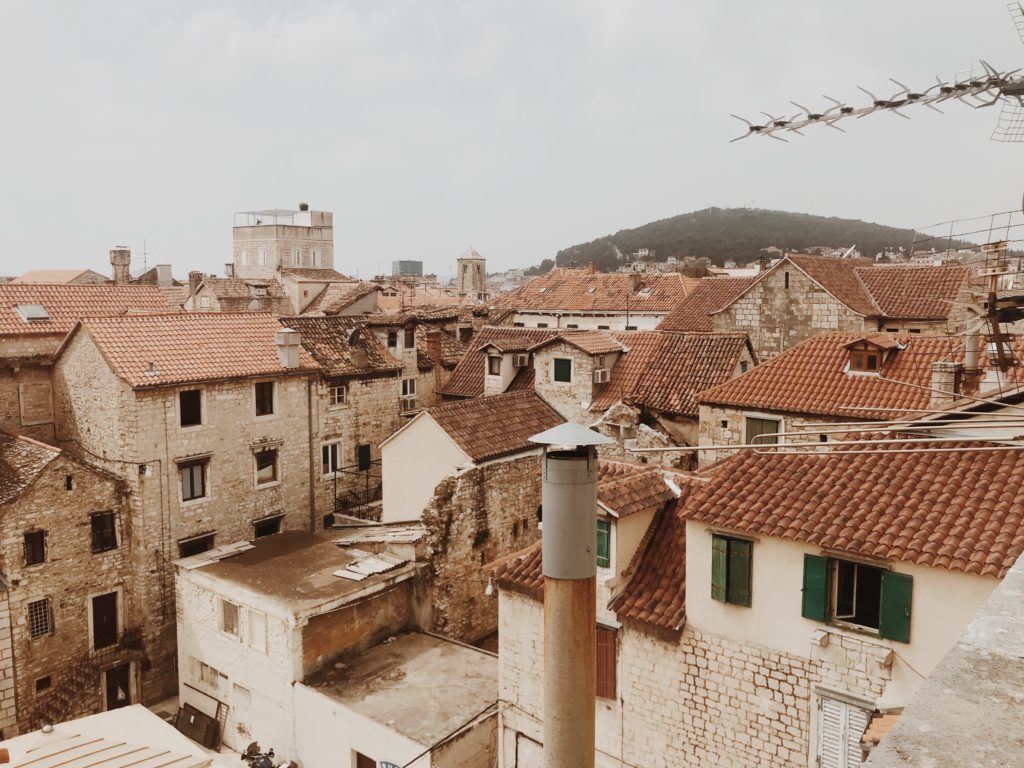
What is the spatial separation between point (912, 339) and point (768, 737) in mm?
14647

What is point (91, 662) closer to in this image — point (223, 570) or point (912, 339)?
point (223, 570)

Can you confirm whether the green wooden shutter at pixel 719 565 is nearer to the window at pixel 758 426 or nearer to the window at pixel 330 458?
the window at pixel 758 426

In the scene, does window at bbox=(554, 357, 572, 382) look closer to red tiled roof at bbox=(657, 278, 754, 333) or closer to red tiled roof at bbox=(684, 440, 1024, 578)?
red tiled roof at bbox=(684, 440, 1024, 578)

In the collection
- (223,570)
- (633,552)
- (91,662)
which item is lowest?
(91,662)

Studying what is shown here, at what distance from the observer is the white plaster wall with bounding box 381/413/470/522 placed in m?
22.3

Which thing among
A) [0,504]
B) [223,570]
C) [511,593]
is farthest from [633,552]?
[0,504]

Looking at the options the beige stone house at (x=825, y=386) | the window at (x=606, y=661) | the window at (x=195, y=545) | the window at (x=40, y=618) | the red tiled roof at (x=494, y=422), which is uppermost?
the beige stone house at (x=825, y=386)

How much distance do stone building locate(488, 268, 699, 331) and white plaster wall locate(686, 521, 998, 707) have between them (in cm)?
3893

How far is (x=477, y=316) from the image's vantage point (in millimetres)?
48562

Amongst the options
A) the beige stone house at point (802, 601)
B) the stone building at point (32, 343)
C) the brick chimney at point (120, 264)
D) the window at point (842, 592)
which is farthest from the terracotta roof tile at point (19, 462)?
the brick chimney at point (120, 264)

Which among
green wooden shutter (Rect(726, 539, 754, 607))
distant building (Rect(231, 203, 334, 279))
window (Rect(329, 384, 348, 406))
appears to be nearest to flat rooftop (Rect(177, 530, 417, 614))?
window (Rect(329, 384, 348, 406))

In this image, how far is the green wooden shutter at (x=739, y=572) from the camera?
1194 cm

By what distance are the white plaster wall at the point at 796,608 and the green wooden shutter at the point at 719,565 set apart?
0.09 m

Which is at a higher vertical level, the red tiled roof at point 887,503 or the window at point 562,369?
the window at point 562,369
